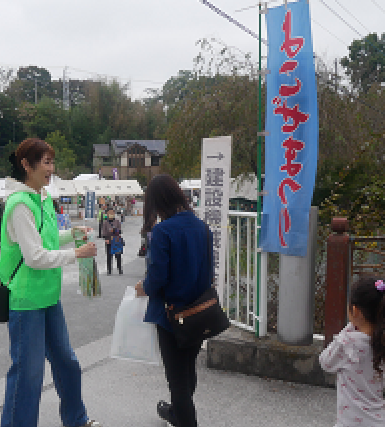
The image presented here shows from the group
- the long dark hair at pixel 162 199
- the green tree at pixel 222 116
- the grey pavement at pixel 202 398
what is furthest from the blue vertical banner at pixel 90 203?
the long dark hair at pixel 162 199

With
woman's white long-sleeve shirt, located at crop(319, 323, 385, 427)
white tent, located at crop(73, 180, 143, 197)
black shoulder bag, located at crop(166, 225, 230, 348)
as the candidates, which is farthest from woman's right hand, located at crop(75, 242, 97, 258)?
white tent, located at crop(73, 180, 143, 197)

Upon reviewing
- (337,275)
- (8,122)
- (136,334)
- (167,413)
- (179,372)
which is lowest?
(167,413)

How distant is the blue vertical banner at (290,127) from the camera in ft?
10.5

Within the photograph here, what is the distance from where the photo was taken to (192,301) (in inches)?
90.9

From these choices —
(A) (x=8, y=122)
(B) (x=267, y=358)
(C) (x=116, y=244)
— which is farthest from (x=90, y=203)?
(A) (x=8, y=122)

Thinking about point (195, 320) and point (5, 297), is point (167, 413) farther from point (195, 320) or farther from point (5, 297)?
point (5, 297)

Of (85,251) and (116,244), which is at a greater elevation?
(85,251)

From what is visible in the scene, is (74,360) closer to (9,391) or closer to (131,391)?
(9,391)

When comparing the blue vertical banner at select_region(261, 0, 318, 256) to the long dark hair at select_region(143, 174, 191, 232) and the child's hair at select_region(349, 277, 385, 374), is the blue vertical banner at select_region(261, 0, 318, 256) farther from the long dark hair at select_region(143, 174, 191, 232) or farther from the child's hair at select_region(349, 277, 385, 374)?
the child's hair at select_region(349, 277, 385, 374)

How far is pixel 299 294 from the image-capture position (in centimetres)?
340

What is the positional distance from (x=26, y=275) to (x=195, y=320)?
2.99 ft

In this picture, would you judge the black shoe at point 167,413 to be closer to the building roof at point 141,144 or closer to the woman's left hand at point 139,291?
the woman's left hand at point 139,291

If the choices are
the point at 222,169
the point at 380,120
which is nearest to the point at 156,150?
the point at 380,120

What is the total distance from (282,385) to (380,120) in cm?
1237
